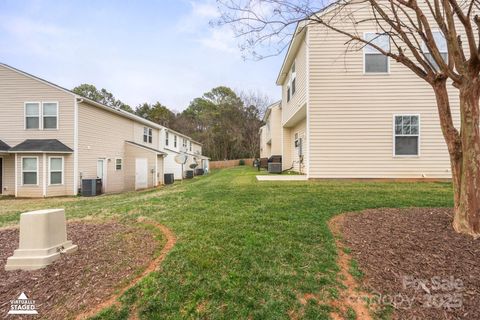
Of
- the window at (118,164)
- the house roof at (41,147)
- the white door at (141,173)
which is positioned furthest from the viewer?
the white door at (141,173)

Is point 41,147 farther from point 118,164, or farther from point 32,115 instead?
point 118,164

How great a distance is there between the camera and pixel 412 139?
936cm

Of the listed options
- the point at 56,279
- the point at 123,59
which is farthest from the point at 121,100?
the point at 56,279

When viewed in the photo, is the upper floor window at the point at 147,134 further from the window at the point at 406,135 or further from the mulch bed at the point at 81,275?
the window at the point at 406,135

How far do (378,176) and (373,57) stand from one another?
457 cm

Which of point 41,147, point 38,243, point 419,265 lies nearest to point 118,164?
point 41,147

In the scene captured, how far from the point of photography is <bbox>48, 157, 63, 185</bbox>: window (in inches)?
527

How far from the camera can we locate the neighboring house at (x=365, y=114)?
929cm

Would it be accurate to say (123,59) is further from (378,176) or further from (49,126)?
(378,176)

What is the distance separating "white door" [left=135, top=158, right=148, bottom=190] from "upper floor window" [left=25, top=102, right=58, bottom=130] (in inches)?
236

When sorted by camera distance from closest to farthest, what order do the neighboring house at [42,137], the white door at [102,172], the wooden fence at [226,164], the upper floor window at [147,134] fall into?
the neighboring house at [42,137], the white door at [102,172], the upper floor window at [147,134], the wooden fence at [226,164]

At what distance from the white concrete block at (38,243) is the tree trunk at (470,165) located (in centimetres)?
597

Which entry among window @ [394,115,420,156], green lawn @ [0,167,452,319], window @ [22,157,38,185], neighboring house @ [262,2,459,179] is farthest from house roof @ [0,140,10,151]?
window @ [394,115,420,156]

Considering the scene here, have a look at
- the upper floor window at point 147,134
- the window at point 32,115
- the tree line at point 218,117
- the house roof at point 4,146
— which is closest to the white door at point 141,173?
the upper floor window at point 147,134
